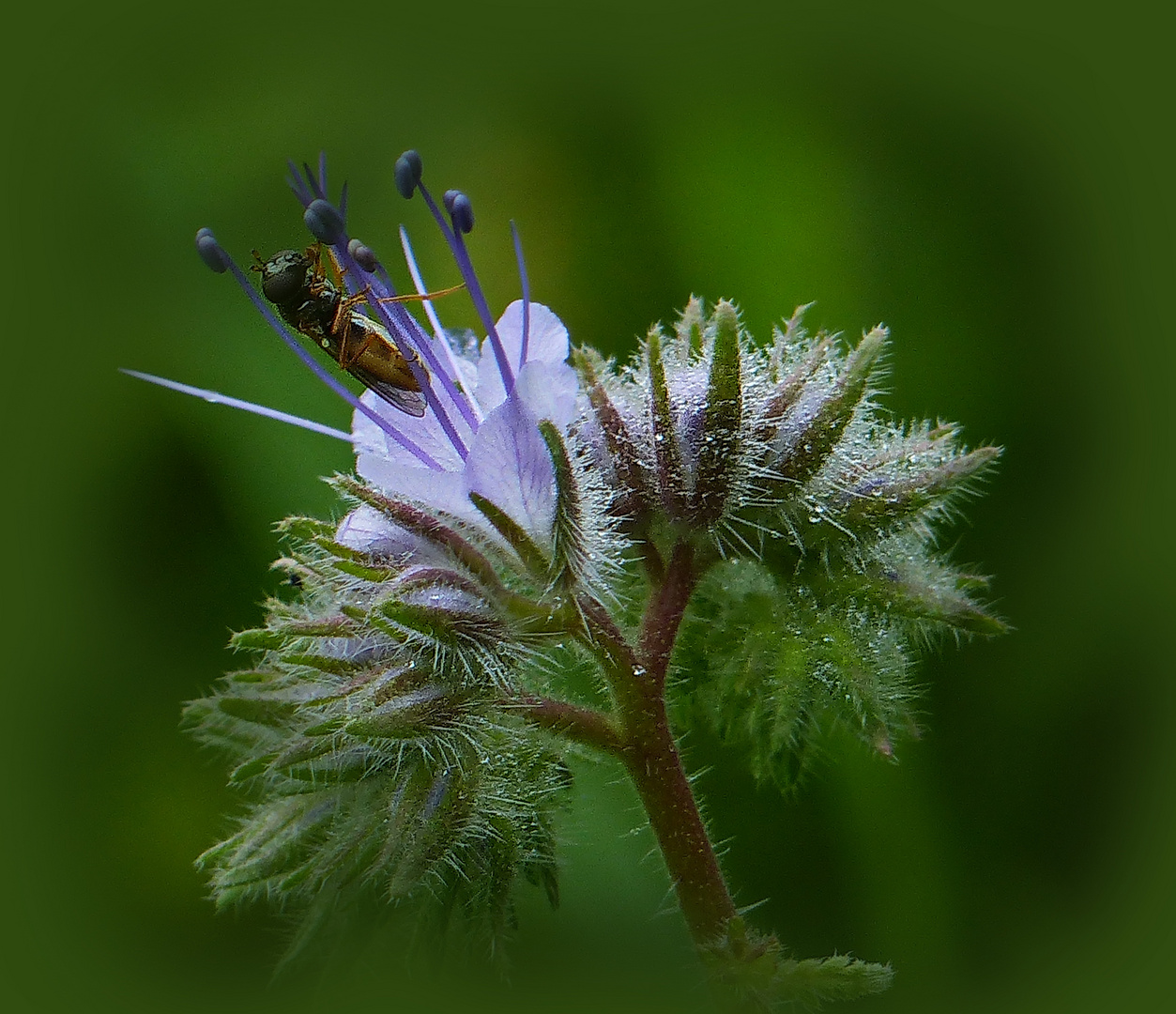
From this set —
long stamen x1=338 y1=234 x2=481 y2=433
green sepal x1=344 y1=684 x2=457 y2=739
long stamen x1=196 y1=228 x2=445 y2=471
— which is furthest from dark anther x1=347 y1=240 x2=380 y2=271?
green sepal x1=344 y1=684 x2=457 y2=739

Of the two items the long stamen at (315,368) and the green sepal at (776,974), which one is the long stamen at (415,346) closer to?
the long stamen at (315,368)

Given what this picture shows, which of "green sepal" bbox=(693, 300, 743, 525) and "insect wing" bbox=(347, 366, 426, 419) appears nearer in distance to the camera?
"green sepal" bbox=(693, 300, 743, 525)

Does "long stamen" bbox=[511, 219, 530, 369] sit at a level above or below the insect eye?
below

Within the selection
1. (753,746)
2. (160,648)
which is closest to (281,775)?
(753,746)

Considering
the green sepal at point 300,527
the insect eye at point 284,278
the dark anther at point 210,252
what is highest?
the dark anther at point 210,252

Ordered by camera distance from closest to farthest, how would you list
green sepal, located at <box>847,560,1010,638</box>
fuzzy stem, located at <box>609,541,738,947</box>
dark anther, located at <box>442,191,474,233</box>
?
dark anther, located at <box>442,191,474,233</box> → fuzzy stem, located at <box>609,541,738,947</box> → green sepal, located at <box>847,560,1010,638</box>

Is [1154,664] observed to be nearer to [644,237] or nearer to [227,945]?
[644,237]

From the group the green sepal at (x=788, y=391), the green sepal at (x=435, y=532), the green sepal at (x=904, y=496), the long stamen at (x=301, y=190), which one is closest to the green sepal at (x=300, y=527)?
the green sepal at (x=435, y=532)

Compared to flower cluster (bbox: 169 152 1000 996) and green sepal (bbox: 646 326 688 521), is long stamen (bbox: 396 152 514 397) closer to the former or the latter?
flower cluster (bbox: 169 152 1000 996)
